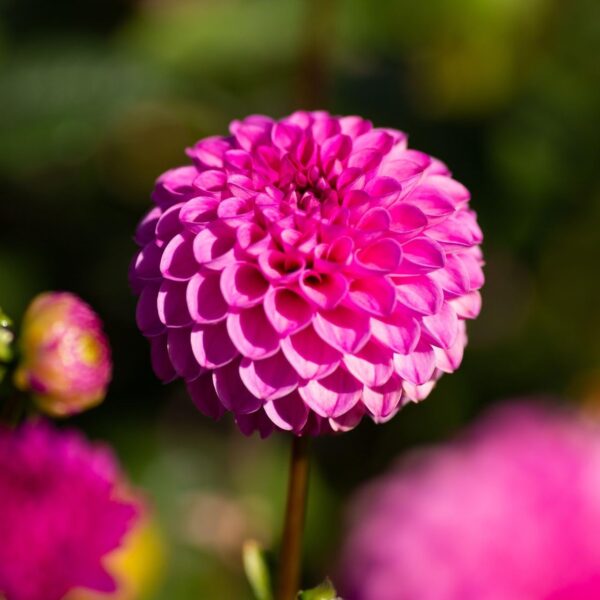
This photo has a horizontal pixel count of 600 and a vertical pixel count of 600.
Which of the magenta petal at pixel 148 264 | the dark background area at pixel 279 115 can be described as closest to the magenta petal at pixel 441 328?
the magenta petal at pixel 148 264

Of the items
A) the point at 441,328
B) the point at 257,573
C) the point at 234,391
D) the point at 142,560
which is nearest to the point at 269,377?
the point at 234,391

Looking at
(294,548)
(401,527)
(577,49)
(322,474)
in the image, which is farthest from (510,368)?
(294,548)

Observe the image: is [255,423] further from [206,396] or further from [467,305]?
[467,305]

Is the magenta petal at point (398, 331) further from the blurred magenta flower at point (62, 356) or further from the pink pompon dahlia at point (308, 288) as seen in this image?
the blurred magenta flower at point (62, 356)

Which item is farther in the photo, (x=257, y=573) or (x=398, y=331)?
(x=257, y=573)

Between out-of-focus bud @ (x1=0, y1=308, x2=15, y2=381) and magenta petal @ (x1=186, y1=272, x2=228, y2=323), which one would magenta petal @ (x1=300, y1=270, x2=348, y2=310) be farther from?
out-of-focus bud @ (x1=0, y1=308, x2=15, y2=381)

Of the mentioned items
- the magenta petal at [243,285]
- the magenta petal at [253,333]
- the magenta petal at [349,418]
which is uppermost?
the magenta petal at [243,285]
